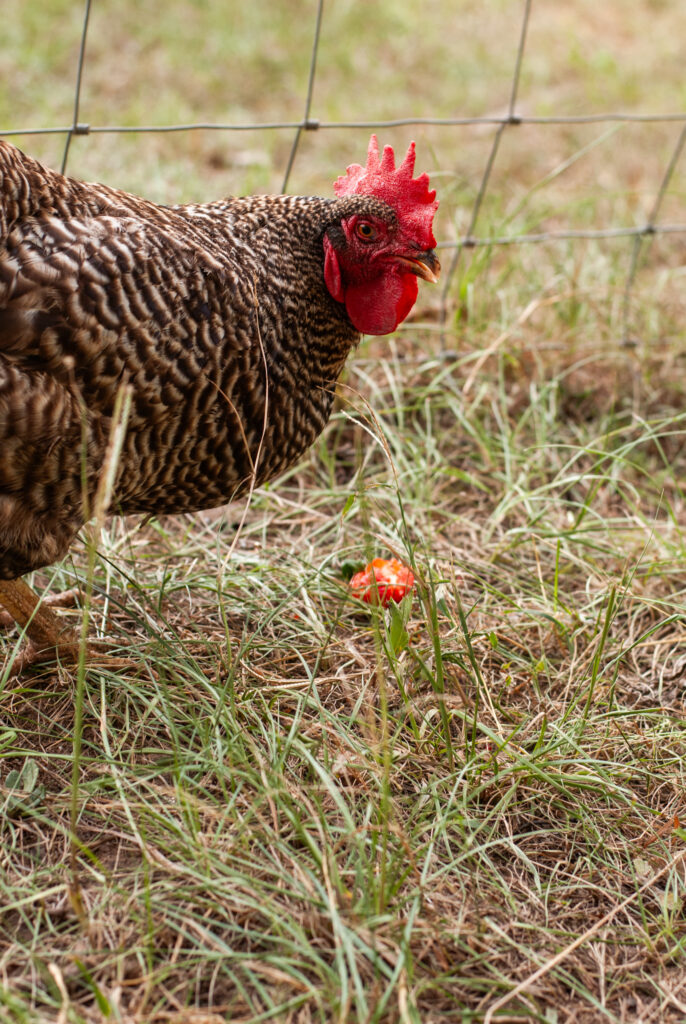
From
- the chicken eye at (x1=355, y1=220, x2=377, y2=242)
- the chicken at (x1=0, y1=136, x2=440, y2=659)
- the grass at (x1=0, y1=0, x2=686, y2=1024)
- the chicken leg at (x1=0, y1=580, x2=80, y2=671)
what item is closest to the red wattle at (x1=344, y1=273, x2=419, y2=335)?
the chicken at (x1=0, y1=136, x2=440, y2=659)

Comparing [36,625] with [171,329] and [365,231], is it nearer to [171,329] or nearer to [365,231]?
[171,329]

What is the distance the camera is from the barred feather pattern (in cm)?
196

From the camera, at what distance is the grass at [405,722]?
1.77m

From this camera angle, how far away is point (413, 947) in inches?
71.4

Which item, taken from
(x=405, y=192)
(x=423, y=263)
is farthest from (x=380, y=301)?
(x=405, y=192)

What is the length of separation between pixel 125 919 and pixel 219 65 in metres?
5.57

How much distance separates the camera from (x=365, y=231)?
2.40m

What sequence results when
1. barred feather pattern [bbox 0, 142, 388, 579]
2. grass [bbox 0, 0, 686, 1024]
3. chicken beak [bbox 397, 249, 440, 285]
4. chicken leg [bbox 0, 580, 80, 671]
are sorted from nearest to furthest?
1. grass [bbox 0, 0, 686, 1024]
2. barred feather pattern [bbox 0, 142, 388, 579]
3. chicken leg [bbox 0, 580, 80, 671]
4. chicken beak [bbox 397, 249, 440, 285]

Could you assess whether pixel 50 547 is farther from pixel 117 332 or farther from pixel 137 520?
pixel 137 520

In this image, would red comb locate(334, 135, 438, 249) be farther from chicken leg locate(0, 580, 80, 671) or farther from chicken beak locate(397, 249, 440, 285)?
chicken leg locate(0, 580, 80, 671)

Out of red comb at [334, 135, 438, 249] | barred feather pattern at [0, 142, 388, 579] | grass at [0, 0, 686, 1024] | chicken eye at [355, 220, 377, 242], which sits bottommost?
grass at [0, 0, 686, 1024]

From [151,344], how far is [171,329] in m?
0.07

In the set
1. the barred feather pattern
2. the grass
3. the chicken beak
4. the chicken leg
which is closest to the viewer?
the grass

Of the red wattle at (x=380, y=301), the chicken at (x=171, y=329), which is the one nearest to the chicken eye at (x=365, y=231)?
the chicken at (x=171, y=329)
